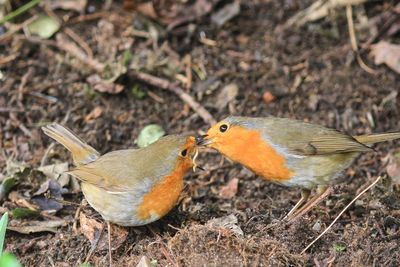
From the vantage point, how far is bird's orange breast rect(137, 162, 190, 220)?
14.6 ft

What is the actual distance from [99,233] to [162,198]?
0.53 metres

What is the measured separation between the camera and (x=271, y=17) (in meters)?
7.39

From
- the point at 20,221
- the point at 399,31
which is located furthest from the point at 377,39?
the point at 20,221

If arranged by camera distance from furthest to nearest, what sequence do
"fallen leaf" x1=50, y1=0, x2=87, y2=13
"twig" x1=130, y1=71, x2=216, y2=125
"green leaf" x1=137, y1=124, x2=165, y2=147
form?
"fallen leaf" x1=50, y1=0, x2=87, y2=13 < "twig" x1=130, y1=71, x2=216, y2=125 < "green leaf" x1=137, y1=124, x2=165, y2=147

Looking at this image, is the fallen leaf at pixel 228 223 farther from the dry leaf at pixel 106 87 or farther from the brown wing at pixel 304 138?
the dry leaf at pixel 106 87

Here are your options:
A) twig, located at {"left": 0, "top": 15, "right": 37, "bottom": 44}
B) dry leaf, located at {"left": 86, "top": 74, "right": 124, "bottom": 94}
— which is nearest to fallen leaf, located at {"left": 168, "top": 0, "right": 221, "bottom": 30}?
dry leaf, located at {"left": 86, "top": 74, "right": 124, "bottom": 94}

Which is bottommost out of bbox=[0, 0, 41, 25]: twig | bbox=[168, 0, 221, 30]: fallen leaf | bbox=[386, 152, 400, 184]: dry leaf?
bbox=[386, 152, 400, 184]: dry leaf

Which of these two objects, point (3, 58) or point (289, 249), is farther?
point (3, 58)

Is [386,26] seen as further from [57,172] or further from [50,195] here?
[50,195]

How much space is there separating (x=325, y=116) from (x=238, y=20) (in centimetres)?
158

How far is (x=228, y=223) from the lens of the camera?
461cm

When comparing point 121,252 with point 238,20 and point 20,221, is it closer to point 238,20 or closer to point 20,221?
point 20,221

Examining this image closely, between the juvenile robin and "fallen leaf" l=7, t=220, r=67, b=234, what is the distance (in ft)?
3.92

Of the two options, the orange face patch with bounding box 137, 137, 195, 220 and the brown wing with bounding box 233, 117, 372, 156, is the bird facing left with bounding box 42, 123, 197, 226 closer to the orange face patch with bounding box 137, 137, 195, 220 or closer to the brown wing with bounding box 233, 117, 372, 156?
the orange face patch with bounding box 137, 137, 195, 220
